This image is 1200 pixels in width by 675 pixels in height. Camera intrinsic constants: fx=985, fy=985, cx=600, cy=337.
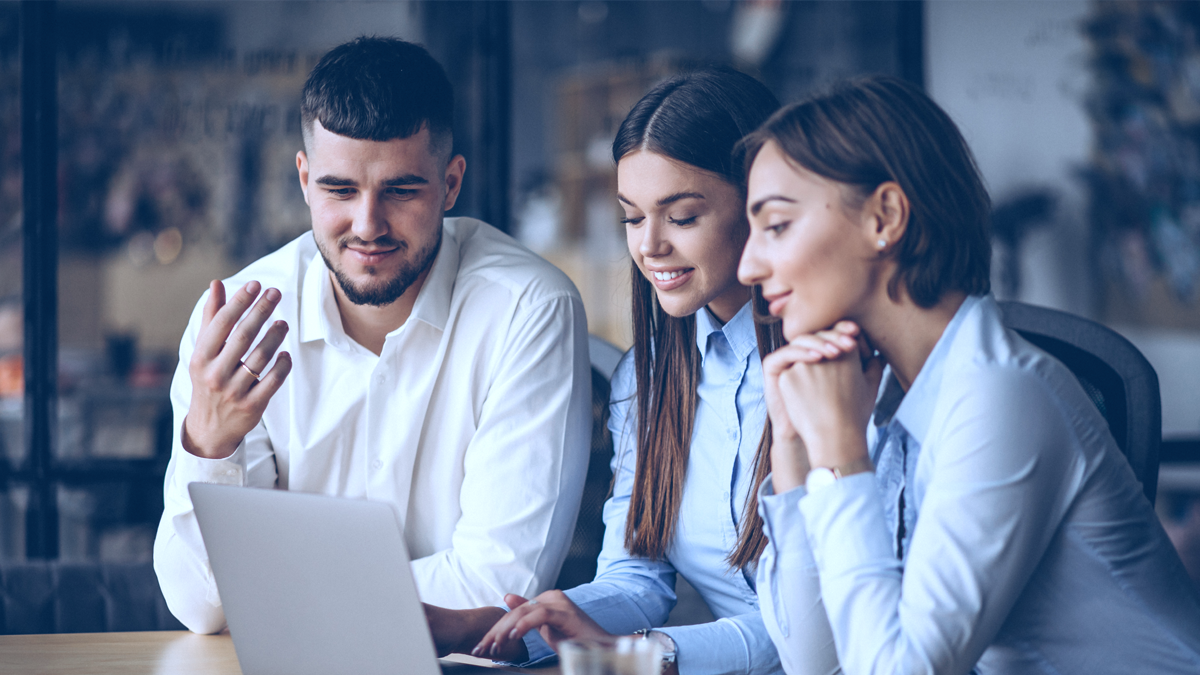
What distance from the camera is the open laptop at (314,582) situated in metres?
0.88

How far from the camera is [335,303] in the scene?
1697 millimetres

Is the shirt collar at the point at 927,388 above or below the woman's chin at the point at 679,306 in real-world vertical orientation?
below

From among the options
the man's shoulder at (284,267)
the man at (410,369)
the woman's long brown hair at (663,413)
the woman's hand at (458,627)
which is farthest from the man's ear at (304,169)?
the woman's hand at (458,627)

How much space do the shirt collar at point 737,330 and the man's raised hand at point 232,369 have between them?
2.01 ft

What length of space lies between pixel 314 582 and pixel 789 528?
51 cm

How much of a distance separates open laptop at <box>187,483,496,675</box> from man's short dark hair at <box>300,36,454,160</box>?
0.74 metres

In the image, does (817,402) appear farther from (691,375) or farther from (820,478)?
(691,375)

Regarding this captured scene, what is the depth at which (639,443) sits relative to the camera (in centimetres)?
151

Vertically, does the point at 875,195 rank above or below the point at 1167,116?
below

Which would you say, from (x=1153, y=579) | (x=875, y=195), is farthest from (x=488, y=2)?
(x=1153, y=579)

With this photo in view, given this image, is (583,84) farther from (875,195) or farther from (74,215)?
(875,195)

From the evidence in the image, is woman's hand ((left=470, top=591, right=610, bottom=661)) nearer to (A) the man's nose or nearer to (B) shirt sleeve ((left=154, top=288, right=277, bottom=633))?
(B) shirt sleeve ((left=154, top=288, right=277, bottom=633))

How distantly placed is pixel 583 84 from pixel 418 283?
1545 mm

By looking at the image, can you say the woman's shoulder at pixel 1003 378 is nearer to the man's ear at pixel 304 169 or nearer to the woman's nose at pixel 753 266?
the woman's nose at pixel 753 266
